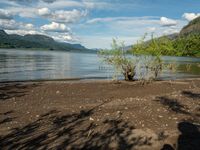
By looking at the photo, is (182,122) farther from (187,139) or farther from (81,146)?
(81,146)

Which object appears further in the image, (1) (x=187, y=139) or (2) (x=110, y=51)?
(2) (x=110, y=51)

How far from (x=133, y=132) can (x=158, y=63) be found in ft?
68.4

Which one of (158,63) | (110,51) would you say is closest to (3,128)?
(110,51)

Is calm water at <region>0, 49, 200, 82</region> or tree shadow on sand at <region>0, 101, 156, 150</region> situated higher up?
tree shadow on sand at <region>0, 101, 156, 150</region>

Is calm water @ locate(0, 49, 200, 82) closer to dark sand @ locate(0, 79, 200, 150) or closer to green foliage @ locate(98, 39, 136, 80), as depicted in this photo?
green foliage @ locate(98, 39, 136, 80)

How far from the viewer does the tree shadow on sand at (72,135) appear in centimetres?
941

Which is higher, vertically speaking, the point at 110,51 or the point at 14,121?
the point at 110,51

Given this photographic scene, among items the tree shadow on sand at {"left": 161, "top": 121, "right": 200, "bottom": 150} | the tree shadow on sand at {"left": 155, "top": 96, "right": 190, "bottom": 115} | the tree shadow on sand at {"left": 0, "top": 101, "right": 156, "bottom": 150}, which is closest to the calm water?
the tree shadow on sand at {"left": 155, "top": 96, "right": 190, "bottom": 115}

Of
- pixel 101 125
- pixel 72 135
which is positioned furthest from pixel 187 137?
pixel 72 135

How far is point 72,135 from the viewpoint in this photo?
1023cm

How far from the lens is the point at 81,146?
9.30 metres

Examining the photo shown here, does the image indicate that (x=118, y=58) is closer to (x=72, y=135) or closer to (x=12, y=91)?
(x=12, y=91)

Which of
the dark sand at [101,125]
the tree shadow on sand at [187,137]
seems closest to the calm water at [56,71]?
the dark sand at [101,125]

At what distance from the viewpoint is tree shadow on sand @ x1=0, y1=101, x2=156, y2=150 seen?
9406 mm
